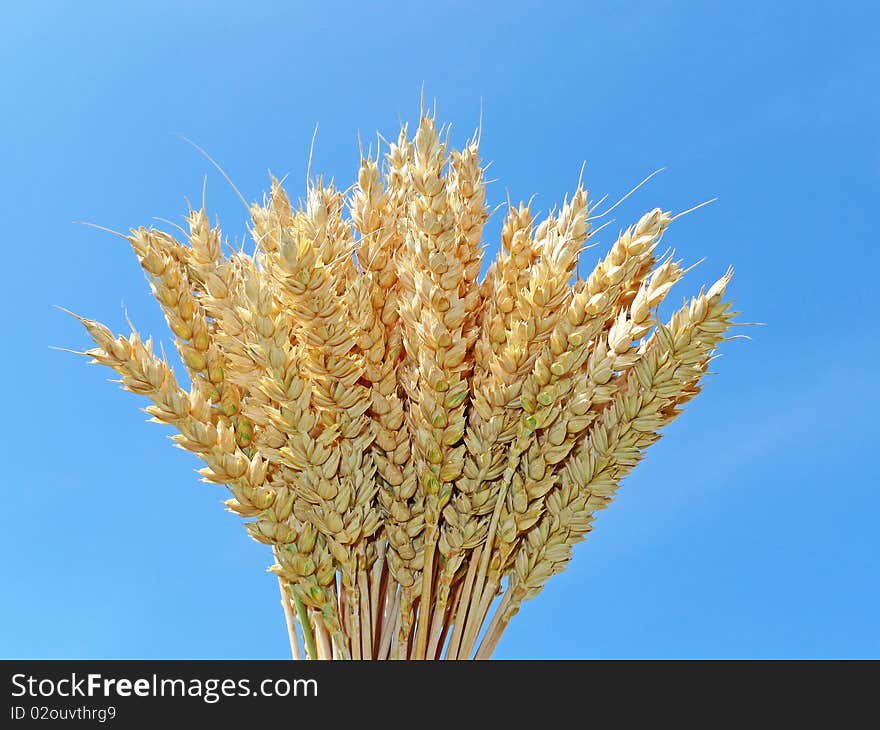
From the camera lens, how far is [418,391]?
78.9 inches

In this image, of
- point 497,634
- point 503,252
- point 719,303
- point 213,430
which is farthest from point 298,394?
point 719,303

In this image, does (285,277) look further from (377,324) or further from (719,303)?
(719,303)

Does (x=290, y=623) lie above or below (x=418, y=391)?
below

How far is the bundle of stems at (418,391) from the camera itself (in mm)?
1910

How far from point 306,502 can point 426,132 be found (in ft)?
3.01

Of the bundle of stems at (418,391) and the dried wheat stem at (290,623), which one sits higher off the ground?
the bundle of stems at (418,391)

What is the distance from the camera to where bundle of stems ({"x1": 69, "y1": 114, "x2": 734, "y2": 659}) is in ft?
6.27

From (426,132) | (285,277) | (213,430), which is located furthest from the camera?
(426,132)

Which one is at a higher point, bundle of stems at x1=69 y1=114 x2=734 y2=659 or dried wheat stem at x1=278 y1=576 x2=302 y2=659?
bundle of stems at x1=69 y1=114 x2=734 y2=659

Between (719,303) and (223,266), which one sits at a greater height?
(223,266)

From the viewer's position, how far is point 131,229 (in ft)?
6.87
